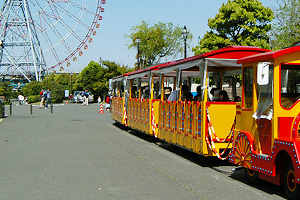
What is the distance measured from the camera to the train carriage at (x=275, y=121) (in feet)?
23.2

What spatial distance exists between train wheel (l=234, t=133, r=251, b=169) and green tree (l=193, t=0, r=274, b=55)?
84.0ft

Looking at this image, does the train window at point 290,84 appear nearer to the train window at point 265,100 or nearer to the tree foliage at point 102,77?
the train window at point 265,100

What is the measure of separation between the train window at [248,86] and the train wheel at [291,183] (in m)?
1.71

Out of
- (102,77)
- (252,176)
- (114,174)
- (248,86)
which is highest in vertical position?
(102,77)

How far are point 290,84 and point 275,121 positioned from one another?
2.29 ft

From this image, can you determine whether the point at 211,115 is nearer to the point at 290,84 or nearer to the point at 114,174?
the point at 114,174

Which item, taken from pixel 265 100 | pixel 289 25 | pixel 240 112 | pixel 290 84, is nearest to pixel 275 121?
pixel 265 100

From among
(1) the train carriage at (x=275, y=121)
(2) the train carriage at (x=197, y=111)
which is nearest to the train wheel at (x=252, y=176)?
(1) the train carriage at (x=275, y=121)

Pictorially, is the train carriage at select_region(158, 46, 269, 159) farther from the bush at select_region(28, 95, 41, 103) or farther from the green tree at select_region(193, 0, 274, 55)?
the bush at select_region(28, 95, 41, 103)

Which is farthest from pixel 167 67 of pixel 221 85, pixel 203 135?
pixel 203 135

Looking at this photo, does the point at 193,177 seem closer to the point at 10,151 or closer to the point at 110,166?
the point at 110,166

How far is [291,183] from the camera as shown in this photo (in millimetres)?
7082

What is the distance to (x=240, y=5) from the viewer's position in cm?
3434

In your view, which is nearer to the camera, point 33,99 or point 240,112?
point 240,112
